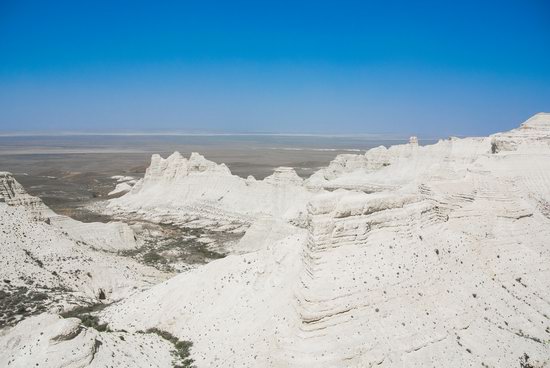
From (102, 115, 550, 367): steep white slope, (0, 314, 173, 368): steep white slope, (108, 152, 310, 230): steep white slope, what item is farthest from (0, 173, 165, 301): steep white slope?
(108, 152, 310, 230): steep white slope

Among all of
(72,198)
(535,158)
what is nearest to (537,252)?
(535,158)

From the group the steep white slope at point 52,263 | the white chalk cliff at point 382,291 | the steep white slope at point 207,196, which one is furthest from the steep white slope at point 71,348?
the steep white slope at point 207,196

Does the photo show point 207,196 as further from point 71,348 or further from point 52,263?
point 71,348

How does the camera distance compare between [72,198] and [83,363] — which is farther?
[72,198]

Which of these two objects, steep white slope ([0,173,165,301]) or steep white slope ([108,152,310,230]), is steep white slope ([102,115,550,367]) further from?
steep white slope ([108,152,310,230])

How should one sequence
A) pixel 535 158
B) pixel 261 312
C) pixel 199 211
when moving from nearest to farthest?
pixel 261 312
pixel 535 158
pixel 199 211

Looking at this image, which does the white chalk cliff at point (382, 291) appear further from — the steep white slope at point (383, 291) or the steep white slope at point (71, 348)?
the steep white slope at point (71, 348)

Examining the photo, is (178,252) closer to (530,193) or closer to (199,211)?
(199,211)
